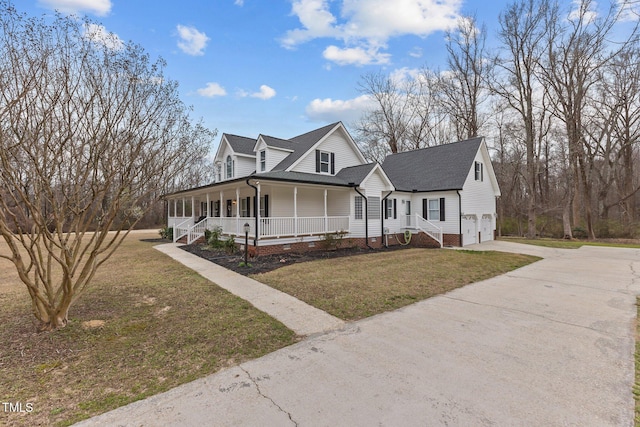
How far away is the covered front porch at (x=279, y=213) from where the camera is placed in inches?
480

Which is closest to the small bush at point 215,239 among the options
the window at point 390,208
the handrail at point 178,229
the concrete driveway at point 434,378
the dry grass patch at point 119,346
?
the handrail at point 178,229

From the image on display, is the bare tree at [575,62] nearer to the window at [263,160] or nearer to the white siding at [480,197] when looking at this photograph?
the white siding at [480,197]

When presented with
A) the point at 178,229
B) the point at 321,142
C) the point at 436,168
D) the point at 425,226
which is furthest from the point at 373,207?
the point at 178,229

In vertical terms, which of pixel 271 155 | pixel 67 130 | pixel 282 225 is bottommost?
pixel 282 225

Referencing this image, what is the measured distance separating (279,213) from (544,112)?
24.5 meters

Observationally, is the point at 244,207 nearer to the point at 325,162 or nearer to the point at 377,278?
the point at 325,162

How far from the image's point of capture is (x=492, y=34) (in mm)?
24562

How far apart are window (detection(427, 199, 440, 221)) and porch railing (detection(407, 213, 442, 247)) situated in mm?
357

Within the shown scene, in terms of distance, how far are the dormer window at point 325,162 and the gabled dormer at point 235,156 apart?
4.15 meters

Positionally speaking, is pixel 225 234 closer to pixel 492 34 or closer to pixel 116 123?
pixel 116 123

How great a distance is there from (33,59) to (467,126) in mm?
29412

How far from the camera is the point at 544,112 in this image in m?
24.3

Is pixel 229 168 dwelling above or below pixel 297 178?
above

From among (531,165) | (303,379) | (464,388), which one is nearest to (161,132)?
(303,379)
